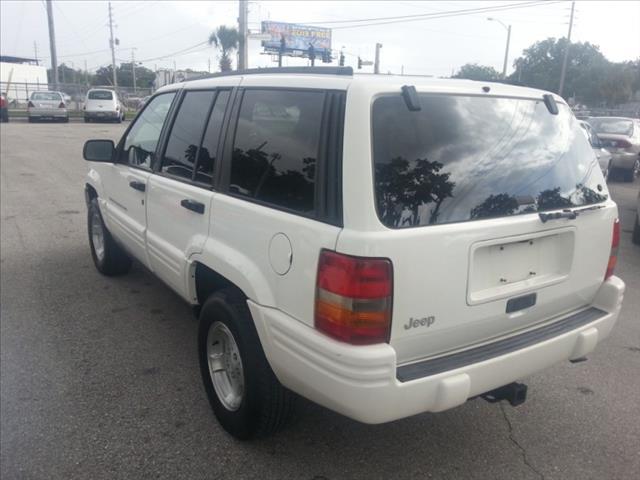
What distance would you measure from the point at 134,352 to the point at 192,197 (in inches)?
55.0

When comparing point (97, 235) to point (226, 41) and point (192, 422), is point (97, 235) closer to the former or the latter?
point (192, 422)

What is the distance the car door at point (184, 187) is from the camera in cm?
317

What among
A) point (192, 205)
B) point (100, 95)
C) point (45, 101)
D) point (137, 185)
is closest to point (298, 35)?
point (100, 95)

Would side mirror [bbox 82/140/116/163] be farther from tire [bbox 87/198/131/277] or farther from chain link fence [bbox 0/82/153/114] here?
chain link fence [bbox 0/82/153/114]

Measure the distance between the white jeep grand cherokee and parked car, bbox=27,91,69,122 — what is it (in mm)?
27276

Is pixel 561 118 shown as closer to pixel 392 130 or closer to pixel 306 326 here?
pixel 392 130

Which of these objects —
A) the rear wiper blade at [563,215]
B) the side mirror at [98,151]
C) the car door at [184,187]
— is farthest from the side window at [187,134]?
the rear wiper blade at [563,215]

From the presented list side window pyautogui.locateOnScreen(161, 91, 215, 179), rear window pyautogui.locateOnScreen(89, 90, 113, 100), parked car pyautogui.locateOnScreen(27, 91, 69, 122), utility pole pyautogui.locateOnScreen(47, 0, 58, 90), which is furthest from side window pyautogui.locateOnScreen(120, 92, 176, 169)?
utility pole pyautogui.locateOnScreen(47, 0, 58, 90)

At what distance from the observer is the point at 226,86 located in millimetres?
3217

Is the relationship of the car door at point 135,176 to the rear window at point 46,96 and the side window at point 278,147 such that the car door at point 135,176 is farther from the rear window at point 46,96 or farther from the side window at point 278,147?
the rear window at point 46,96

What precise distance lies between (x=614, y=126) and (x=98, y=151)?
14.0m

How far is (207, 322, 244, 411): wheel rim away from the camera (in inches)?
118

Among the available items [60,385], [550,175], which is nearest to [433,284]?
[550,175]

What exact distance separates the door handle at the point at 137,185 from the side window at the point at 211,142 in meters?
0.86
